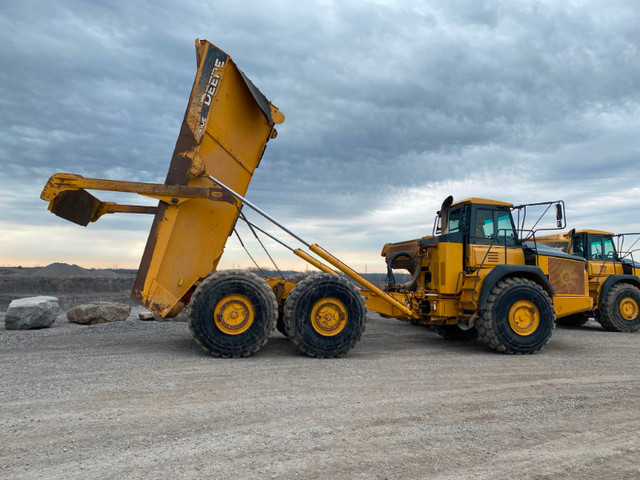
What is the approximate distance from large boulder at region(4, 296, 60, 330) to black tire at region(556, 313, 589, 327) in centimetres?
1464

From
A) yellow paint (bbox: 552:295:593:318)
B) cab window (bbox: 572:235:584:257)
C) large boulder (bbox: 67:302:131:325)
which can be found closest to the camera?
yellow paint (bbox: 552:295:593:318)

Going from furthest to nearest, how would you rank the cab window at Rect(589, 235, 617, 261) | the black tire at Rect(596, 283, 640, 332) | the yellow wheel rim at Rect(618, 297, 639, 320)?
the cab window at Rect(589, 235, 617, 261), the yellow wheel rim at Rect(618, 297, 639, 320), the black tire at Rect(596, 283, 640, 332)

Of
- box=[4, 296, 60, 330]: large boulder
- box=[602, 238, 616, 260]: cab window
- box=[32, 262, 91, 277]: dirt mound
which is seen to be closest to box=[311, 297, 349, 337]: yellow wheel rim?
box=[4, 296, 60, 330]: large boulder

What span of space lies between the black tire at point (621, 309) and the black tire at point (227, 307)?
33.7 ft

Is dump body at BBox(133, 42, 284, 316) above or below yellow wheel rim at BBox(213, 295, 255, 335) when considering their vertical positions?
above

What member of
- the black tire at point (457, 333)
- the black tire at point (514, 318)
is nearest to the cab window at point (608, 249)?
the black tire at point (457, 333)

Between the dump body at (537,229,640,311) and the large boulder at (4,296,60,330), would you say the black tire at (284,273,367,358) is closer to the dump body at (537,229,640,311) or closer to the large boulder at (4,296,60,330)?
the large boulder at (4,296,60,330)

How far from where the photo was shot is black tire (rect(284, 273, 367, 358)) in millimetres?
7262

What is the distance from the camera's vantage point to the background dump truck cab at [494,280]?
8172mm

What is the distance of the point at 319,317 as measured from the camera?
24.1ft

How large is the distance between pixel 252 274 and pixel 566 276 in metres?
6.26

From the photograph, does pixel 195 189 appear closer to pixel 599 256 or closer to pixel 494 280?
pixel 494 280

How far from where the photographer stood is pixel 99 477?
126 inches

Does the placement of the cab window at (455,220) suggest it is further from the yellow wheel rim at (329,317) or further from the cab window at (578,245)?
the cab window at (578,245)
